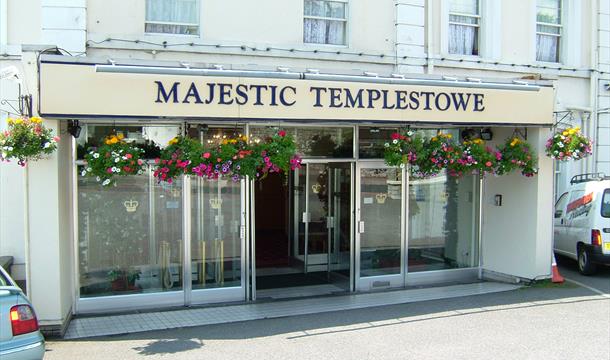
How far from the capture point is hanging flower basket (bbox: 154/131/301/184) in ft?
27.1

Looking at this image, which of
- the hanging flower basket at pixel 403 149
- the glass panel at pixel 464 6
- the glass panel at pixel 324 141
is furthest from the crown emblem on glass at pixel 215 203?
the glass panel at pixel 464 6

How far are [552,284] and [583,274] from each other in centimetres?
142

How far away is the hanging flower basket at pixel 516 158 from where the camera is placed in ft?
33.6

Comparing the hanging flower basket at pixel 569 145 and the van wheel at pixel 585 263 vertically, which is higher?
the hanging flower basket at pixel 569 145

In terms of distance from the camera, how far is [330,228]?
11703mm

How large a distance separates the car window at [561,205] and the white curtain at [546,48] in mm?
3012

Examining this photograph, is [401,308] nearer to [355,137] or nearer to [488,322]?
[488,322]

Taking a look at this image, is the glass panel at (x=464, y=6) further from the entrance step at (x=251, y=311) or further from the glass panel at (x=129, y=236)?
the glass panel at (x=129, y=236)

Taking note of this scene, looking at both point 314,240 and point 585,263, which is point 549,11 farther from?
point 314,240

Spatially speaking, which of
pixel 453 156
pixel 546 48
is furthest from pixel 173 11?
pixel 546 48

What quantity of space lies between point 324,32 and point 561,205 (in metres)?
6.30

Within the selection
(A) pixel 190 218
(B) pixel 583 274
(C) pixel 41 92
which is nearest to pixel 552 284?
(B) pixel 583 274

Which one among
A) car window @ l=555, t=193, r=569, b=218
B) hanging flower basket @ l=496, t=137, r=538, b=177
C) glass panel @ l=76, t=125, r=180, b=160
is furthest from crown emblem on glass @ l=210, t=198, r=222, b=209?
car window @ l=555, t=193, r=569, b=218

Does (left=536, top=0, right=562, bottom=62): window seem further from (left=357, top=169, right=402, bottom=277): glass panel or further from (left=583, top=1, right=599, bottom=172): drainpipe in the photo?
(left=357, top=169, right=402, bottom=277): glass panel
